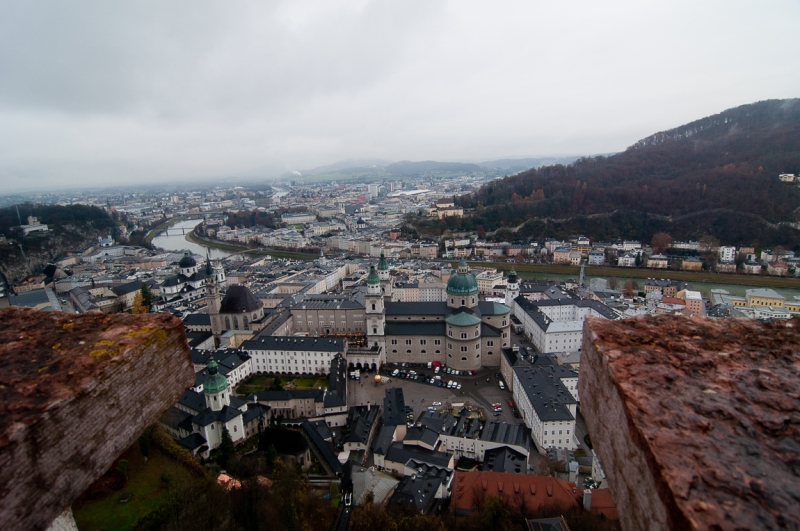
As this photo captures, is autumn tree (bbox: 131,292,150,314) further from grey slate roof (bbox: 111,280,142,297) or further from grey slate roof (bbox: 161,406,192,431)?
grey slate roof (bbox: 161,406,192,431)

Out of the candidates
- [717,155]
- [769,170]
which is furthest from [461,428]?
[717,155]

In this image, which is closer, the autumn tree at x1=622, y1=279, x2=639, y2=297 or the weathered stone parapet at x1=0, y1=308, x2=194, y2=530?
the weathered stone parapet at x1=0, y1=308, x2=194, y2=530

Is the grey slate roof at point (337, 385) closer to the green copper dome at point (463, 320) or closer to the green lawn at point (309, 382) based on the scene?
the green lawn at point (309, 382)

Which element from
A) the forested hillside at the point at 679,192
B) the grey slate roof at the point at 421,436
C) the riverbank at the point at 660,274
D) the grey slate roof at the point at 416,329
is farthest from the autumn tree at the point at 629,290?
the grey slate roof at the point at 421,436

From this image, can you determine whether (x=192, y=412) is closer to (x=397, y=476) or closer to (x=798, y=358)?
(x=397, y=476)

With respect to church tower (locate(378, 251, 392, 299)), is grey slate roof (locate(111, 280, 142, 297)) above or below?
below

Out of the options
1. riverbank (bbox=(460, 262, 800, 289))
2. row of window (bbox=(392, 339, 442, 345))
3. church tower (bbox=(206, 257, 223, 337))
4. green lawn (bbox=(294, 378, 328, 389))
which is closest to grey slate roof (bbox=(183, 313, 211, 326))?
church tower (bbox=(206, 257, 223, 337))

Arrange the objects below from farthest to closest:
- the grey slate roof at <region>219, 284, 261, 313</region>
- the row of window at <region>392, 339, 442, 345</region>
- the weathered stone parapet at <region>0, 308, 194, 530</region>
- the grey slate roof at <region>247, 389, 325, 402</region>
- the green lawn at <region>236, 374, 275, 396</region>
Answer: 1. the grey slate roof at <region>219, 284, 261, 313</region>
2. the row of window at <region>392, 339, 442, 345</region>
3. the green lawn at <region>236, 374, 275, 396</region>
4. the grey slate roof at <region>247, 389, 325, 402</region>
5. the weathered stone parapet at <region>0, 308, 194, 530</region>
